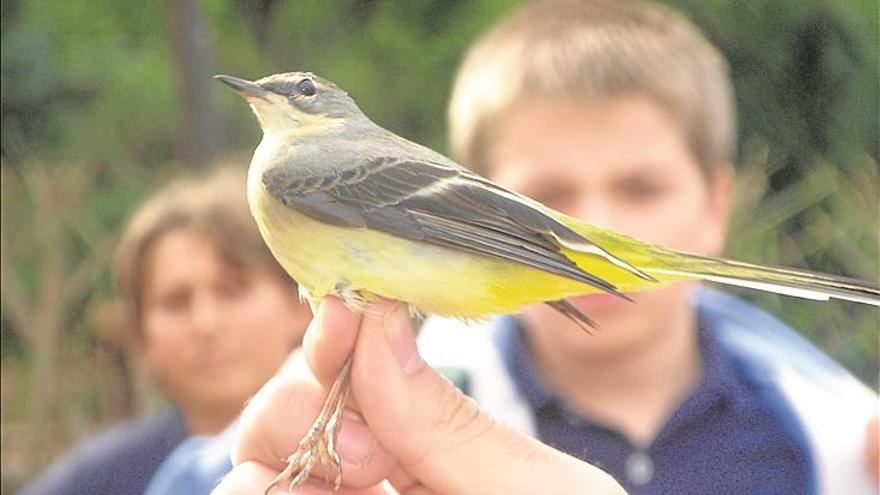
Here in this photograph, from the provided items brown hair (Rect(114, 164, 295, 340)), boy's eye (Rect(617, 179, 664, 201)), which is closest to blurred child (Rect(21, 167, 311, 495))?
brown hair (Rect(114, 164, 295, 340))

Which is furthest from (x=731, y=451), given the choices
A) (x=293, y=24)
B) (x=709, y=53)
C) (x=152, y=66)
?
(x=152, y=66)

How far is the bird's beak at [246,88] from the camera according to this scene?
120 cm

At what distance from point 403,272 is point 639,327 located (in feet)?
3.53

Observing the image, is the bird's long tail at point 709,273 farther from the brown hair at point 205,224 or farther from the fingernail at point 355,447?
the brown hair at point 205,224

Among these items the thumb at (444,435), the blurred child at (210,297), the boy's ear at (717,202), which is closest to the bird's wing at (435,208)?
the thumb at (444,435)

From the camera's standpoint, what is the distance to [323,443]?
4.00 ft

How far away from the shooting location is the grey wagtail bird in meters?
1.13

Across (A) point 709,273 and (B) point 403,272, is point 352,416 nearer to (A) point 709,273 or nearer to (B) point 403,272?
(B) point 403,272

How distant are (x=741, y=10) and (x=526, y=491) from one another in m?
2.69

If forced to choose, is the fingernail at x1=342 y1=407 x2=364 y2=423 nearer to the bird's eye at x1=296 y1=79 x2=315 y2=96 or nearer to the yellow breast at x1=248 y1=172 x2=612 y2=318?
the yellow breast at x1=248 y1=172 x2=612 y2=318

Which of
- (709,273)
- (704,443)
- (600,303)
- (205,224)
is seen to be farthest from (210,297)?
(709,273)

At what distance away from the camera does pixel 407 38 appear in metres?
3.60

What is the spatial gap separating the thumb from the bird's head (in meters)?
0.30

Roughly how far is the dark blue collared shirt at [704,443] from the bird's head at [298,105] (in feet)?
3.11
